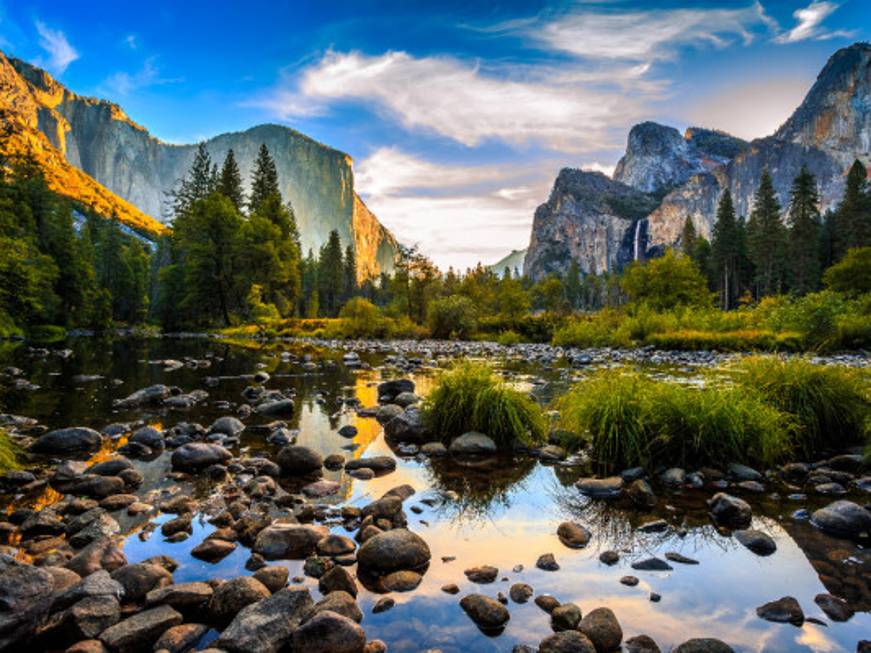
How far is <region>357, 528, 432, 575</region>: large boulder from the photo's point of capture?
403 centimetres

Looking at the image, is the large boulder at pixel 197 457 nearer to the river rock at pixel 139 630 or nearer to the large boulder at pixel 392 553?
the large boulder at pixel 392 553

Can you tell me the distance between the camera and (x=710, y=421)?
661cm

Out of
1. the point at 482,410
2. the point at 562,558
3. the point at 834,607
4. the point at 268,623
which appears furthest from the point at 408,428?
the point at 834,607

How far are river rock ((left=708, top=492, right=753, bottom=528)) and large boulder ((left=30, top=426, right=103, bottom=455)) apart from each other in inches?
327

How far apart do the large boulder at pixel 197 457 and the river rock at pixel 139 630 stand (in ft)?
12.0

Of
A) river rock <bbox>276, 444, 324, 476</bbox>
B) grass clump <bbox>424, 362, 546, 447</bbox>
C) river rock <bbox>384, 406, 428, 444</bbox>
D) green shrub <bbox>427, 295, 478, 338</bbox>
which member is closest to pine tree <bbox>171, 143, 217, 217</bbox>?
green shrub <bbox>427, 295, 478, 338</bbox>

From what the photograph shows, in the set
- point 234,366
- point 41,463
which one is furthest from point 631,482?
point 234,366

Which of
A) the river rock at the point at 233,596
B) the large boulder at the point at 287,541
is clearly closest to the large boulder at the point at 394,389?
the large boulder at the point at 287,541

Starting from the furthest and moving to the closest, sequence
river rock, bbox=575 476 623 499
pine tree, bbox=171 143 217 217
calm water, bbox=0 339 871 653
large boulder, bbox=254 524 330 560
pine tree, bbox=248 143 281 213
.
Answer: pine tree, bbox=248 143 281 213
pine tree, bbox=171 143 217 217
river rock, bbox=575 476 623 499
large boulder, bbox=254 524 330 560
calm water, bbox=0 339 871 653

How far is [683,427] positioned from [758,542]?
7.67 ft

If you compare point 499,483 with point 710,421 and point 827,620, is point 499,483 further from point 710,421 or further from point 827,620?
point 827,620

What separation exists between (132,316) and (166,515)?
82765mm

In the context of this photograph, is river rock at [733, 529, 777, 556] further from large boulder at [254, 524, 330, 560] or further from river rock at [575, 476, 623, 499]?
large boulder at [254, 524, 330, 560]

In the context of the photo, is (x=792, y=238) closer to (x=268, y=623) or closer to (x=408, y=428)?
(x=408, y=428)
